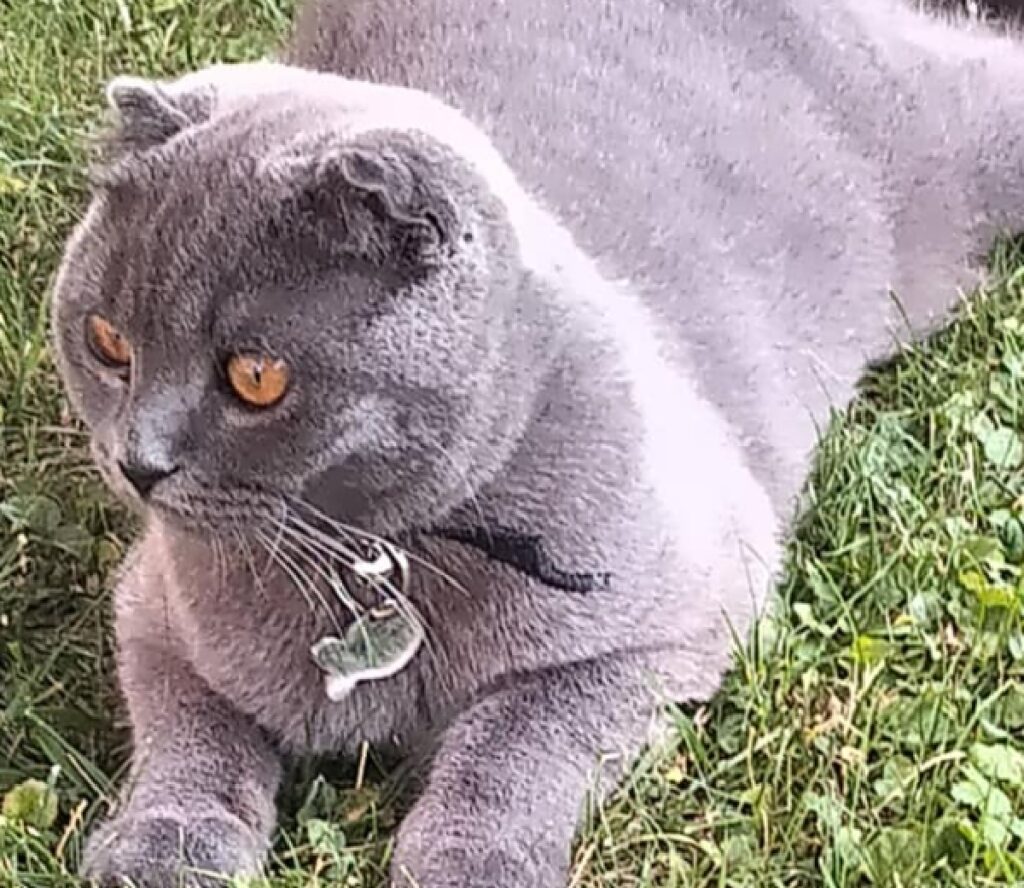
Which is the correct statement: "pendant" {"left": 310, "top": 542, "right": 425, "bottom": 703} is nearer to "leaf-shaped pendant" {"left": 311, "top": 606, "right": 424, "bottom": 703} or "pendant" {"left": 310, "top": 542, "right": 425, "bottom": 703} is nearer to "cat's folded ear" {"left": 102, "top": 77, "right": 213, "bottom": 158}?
"leaf-shaped pendant" {"left": 311, "top": 606, "right": 424, "bottom": 703}

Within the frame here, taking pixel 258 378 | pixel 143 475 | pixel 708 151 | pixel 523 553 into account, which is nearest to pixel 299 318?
pixel 258 378

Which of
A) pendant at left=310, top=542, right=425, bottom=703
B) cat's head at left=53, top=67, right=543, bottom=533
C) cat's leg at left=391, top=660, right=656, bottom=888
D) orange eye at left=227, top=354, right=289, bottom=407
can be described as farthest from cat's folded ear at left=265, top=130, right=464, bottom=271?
cat's leg at left=391, top=660, right=656, bottom=888

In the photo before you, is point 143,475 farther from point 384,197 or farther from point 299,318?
point 384,197

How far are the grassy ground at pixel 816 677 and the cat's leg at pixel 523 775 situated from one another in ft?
0.14

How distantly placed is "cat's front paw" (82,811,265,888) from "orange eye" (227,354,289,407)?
419 mm

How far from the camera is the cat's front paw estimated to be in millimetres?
2002

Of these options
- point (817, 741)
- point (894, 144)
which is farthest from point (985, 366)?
point (817, 741)

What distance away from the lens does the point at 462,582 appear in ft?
6.68

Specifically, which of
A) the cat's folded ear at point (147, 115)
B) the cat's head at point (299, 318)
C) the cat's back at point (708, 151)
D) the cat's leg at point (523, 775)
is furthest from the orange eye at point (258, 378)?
the cat's back at point (708, 151)

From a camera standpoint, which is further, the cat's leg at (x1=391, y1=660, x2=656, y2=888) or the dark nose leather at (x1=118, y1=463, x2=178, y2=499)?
the cat's leg at (x1=391, y1=660, x2=656, y2=888)

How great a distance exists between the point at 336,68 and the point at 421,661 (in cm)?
75

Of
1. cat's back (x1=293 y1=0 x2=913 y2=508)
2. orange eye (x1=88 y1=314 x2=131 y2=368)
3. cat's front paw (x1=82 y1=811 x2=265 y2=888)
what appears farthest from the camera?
cat's back (x1=293 y1=0 x2=913 y2=508)

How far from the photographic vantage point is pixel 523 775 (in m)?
2.06

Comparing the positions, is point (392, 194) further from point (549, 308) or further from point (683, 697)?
point (683, 697)
